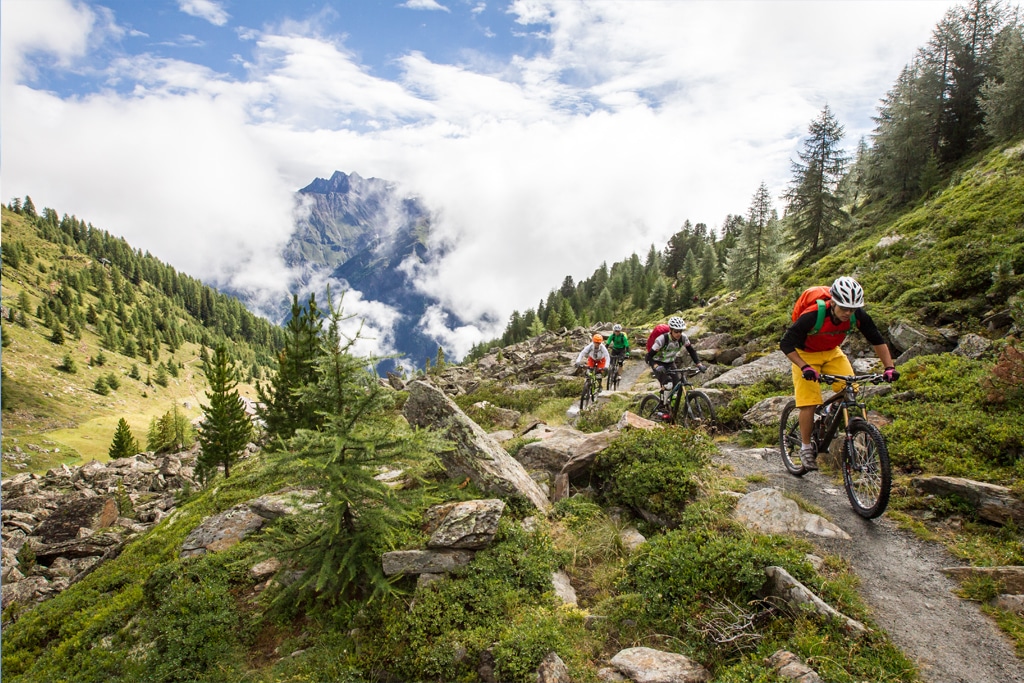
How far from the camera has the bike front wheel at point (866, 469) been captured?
262 inches

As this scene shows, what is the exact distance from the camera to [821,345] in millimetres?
8023

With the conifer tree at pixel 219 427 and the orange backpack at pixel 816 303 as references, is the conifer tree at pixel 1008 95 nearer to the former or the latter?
the orange backpack at pixel 816 303

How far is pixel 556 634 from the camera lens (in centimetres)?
577

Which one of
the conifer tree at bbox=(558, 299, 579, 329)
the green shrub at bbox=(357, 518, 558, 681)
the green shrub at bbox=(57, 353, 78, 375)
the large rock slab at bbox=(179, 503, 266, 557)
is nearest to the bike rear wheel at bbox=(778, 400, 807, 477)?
the green shrub at bbox=(357, 518, 558, 681)

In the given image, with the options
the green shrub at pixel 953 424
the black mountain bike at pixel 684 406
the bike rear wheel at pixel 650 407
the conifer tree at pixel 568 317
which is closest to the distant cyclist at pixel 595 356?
the bike rear wheel at pixel 650 407

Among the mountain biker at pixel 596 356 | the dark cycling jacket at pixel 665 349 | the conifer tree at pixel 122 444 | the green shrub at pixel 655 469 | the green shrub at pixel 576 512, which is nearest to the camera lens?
the green shrub at pixel 655 469

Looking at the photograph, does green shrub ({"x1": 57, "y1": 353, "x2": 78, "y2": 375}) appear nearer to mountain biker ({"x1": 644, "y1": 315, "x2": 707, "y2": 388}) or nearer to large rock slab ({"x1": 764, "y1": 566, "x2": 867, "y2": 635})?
mountain biker ({"x1": 644, "y1": 315, "x2": 707, "y2": 388})

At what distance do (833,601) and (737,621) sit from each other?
1.14m

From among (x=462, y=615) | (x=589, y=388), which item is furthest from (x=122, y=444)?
(x=462, y=615)

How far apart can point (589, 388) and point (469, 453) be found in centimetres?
961

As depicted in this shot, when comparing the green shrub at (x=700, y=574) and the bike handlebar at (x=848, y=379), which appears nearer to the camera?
the green shrub at (x=700, y=574)

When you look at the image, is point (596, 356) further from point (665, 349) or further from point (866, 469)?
point (866, 469)

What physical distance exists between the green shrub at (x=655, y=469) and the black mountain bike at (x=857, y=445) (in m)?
2.04

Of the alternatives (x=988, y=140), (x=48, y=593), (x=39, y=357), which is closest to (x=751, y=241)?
(x=988, y=140)
